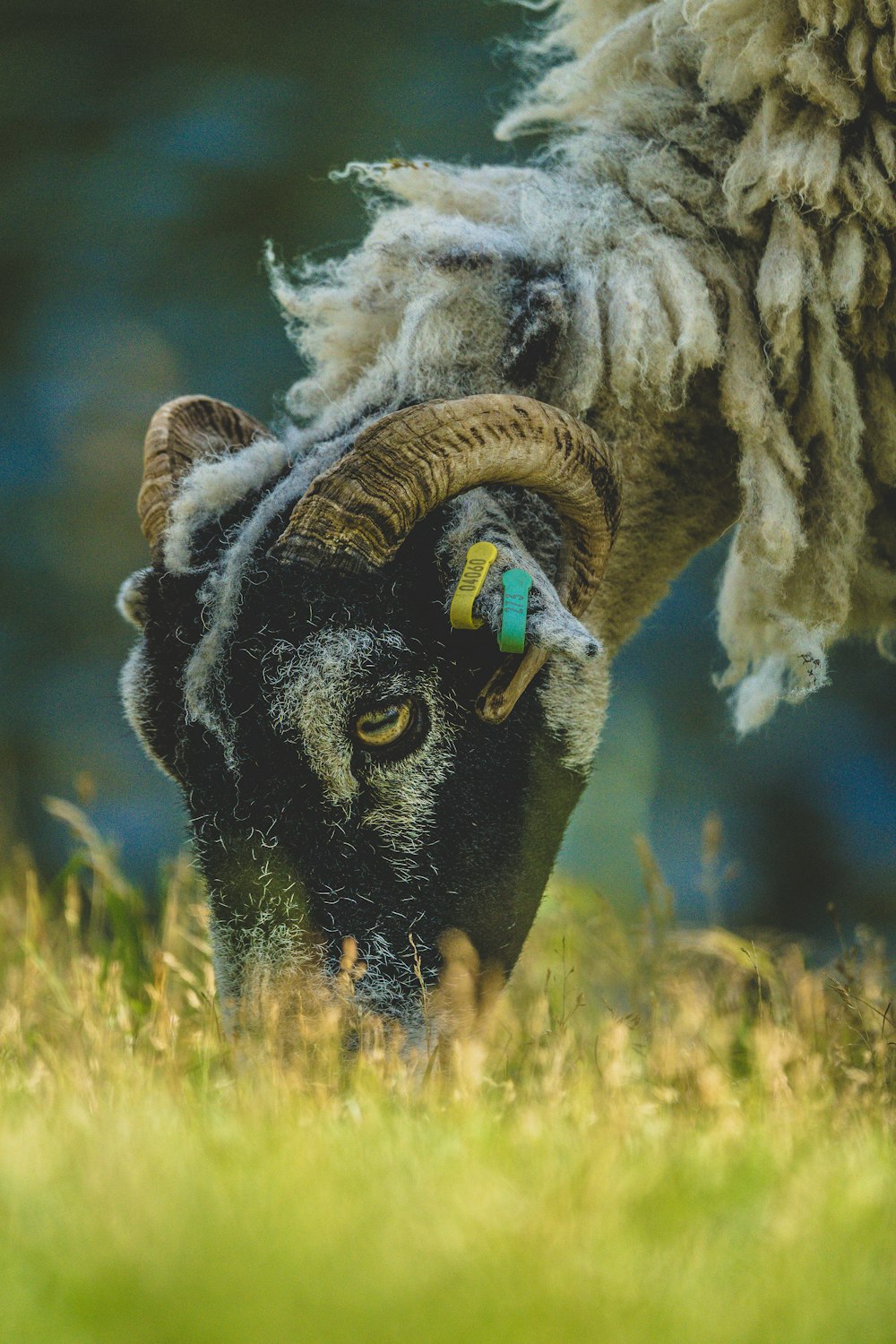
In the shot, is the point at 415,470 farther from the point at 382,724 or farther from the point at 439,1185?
the point at 439,1185

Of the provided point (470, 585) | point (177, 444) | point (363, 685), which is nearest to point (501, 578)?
point (470, 585)

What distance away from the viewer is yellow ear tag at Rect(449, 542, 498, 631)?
10.4 feet

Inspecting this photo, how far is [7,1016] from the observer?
10.7 ft

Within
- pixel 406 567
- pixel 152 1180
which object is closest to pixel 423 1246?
pixel 152 1180

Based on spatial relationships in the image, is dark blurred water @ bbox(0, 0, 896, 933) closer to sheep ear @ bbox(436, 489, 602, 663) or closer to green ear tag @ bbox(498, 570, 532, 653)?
sheep ear @ bbox(436, 489, 602, 663)

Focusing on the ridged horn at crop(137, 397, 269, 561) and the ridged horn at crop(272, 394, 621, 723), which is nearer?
the ridged horn at crop(272, 394, 621, 723)

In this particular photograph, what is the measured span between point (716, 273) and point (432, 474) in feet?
3.89

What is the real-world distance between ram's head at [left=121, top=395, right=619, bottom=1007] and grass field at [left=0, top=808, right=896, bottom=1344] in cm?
22

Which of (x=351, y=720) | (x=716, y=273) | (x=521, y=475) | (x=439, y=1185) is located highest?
(x=716, y=273)

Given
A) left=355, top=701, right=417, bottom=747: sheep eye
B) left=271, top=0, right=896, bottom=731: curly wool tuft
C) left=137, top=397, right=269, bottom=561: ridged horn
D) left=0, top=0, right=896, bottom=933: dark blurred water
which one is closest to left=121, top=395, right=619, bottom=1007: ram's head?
left=355, top=701, right=417, bottom=747: sheep eye

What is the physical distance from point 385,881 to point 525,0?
3.17 meters

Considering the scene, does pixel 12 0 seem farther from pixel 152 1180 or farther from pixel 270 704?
pixel 152 1180

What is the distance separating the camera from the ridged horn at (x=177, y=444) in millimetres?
3705

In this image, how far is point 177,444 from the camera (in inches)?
151
